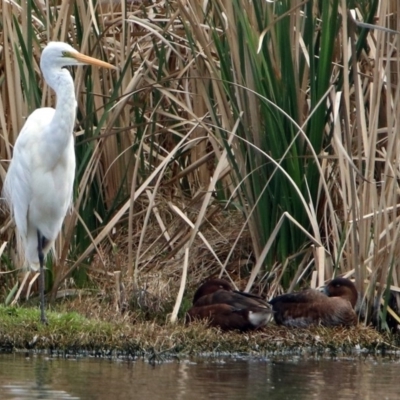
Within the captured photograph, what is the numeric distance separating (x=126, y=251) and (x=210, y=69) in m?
1.83

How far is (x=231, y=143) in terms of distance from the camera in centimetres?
913

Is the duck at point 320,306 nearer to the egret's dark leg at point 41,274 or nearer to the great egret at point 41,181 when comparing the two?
the egret's dark leg at point 41,274

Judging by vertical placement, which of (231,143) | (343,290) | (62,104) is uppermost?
(62,104)

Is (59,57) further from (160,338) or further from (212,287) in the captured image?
(160,338)

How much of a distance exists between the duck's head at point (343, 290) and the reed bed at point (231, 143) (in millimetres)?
138

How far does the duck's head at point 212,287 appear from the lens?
28.7 ft

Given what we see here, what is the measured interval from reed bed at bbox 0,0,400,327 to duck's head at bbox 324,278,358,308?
0.14 m

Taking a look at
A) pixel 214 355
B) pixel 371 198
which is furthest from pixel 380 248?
pixel 214 355

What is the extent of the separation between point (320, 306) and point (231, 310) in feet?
2.13

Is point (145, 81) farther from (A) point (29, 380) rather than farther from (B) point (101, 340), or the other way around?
(A) point (29, 380)

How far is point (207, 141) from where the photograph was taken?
10.2 meters

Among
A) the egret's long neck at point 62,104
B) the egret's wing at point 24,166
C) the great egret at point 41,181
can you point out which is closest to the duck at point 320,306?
the great egret at point 41,181

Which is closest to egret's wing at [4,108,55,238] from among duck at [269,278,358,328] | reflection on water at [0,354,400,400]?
reflection on water at [0,354,400,400]

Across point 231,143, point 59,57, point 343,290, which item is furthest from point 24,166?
point 343,290
